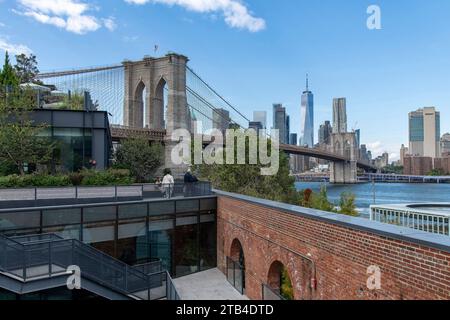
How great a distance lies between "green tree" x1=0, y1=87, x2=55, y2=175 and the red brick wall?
44.7 feet

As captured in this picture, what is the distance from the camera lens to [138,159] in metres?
27.8

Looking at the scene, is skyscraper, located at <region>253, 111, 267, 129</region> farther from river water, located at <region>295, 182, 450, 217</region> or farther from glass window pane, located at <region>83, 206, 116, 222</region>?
glass window pane, located at <region>83, 206, 116, 222</region>

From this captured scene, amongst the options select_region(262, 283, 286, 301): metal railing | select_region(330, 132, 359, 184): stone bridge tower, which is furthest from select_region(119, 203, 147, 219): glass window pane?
select_region(330, 132, 359, 184): stone bridge tower

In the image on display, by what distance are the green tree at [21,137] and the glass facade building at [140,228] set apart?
9383mm

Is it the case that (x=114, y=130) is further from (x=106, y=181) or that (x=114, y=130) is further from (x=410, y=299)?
(x=410, y=299)

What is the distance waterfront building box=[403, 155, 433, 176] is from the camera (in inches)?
6735

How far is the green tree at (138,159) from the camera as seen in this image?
27.5 meters

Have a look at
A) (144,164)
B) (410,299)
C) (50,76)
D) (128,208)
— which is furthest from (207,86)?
(410,299)

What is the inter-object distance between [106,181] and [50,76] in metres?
39.7

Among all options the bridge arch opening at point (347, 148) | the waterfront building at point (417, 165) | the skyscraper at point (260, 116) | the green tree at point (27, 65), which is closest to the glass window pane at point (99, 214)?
the green tree at point (27, 65)

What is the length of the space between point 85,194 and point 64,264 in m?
4.11

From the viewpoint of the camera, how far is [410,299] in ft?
17.7

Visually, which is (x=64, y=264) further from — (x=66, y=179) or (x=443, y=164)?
(x=443, y=164)

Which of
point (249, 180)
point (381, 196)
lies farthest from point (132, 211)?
point (381, 196)
